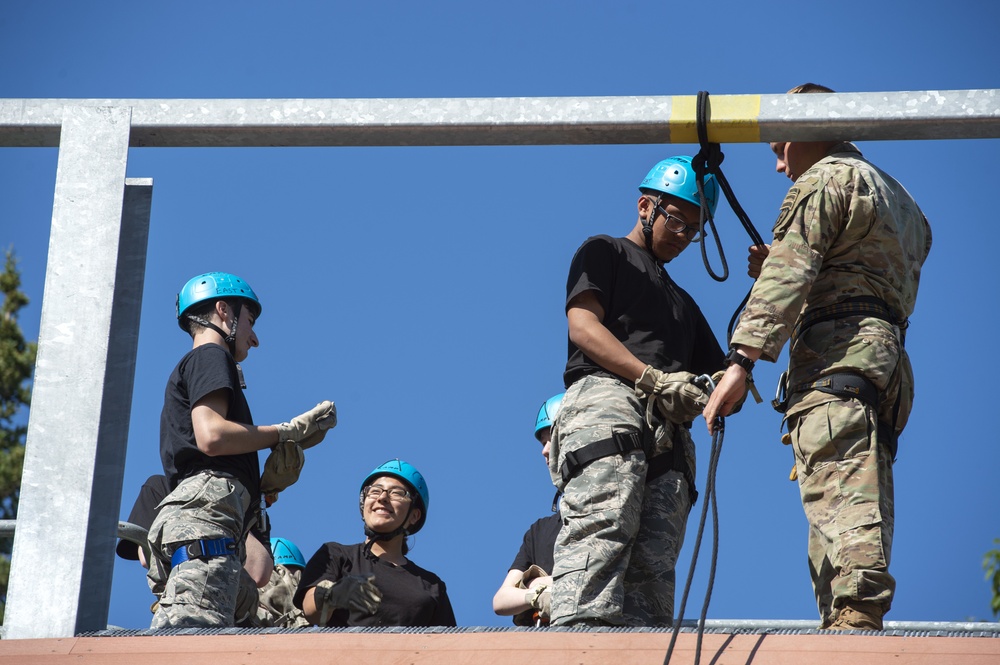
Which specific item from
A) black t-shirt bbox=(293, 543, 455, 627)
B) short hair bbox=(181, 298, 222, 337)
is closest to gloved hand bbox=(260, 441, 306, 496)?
short hair bbox=(181, 298, 222, 337)

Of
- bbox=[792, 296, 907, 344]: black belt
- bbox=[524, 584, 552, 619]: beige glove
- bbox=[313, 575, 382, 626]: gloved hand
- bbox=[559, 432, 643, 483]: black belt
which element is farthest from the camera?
bbox=[524, 584, 552, 619]: beige glove

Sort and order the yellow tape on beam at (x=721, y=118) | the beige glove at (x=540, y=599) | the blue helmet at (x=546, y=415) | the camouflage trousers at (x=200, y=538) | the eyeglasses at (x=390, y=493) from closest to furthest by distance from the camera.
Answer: the yellow tape on beam at (x=721, y=118) → the camouflage trousers at (x=200, y=538) → the beige glove at (x=540, y=599) → the eyeglasses at (x=390, y=493) → the blue helmet at (x=546, y=415)

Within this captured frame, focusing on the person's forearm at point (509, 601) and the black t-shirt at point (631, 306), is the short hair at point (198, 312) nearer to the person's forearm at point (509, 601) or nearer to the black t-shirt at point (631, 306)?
the black t-shirt at point (631, 306)

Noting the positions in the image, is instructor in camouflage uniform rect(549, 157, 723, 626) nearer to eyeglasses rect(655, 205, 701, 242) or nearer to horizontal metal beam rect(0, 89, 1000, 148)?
eyeglasses rect(655, 205, 701, 242)

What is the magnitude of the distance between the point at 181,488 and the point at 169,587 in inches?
16.0

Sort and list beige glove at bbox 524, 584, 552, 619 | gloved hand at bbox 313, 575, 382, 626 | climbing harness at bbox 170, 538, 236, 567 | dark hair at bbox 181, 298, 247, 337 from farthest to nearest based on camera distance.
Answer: beige glove at bbox 524, 584, 552, 619 < gloved hand at bbox 313, 575, 382, 626 < dark hair at bbox 181, 298, 247, 337 < climbing harness at bbox 170, 538, 236, 567

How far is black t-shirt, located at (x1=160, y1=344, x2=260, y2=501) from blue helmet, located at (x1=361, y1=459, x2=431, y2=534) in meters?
1.51

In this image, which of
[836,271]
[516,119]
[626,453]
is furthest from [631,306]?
[516,119]

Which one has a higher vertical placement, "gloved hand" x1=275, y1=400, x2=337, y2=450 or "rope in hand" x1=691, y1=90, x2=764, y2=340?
"rope in hand" x1=691, y1=90, x2=764, y2=340

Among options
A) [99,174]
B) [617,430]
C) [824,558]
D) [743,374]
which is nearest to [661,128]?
[743,374]

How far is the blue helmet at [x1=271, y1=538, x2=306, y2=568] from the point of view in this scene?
8297mm

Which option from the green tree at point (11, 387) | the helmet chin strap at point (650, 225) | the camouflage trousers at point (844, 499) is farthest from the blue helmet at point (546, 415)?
the green tree at point (11, 387)

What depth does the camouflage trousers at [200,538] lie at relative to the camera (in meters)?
5.05

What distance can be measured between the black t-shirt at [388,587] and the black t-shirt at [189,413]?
0.92 metres
